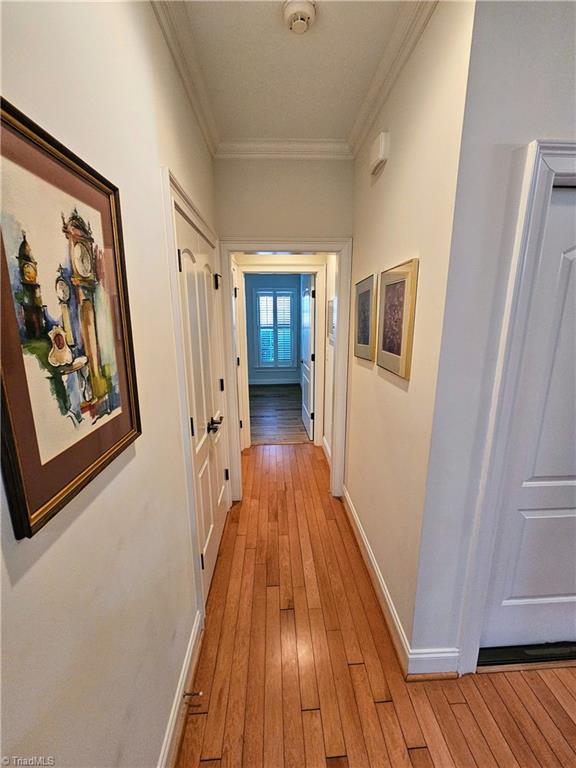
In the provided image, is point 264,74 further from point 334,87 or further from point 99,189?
point 99,189

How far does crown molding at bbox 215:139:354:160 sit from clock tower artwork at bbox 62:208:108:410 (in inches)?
74.8

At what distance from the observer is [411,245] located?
4.47 feet

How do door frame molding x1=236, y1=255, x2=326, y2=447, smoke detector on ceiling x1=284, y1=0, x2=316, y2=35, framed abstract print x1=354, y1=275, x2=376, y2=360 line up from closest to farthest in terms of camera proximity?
smoke detector on ceiling x1=284, y1=0, x2=316, y2=35 → framed abstract print x1=354, y1=275, x2=376, y2=360 → door frame molding x1=236, y1=255, x2=326, y2=447

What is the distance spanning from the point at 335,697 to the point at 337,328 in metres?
2.14

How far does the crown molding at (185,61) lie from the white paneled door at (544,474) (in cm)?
152

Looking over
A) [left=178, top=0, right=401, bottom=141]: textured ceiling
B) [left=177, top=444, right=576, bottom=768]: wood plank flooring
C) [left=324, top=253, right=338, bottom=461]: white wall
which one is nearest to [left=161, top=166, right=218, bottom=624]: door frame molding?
[left=177, top=444, right=576, bottom=768]: wood plank flooring

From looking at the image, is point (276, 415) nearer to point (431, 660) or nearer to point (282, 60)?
point (431, 660)

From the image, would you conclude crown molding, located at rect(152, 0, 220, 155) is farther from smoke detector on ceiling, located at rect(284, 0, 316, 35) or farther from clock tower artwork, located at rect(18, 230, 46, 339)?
clock tower artwork, located at rect(18, 230, 46, 339)

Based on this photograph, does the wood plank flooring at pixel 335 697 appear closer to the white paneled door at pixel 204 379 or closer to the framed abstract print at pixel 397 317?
the white paneled door at pixel 204 379

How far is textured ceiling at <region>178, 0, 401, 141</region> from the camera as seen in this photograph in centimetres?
124

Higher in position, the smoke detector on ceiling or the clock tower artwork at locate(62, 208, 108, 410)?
the smoke detector on ceiling

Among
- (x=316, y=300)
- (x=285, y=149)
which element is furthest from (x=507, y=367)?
(x=316, y=300)

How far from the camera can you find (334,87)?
164cm

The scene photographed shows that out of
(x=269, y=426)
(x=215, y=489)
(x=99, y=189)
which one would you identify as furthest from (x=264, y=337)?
(x=99, y=189)
